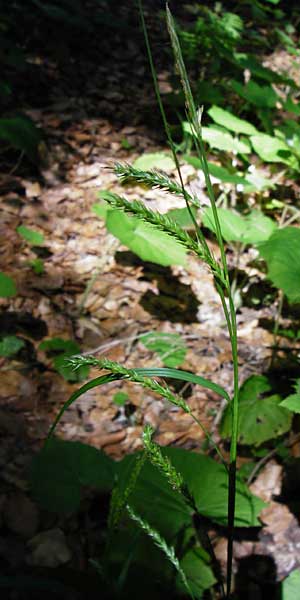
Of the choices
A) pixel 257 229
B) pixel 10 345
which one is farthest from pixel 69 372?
pixel 257 229

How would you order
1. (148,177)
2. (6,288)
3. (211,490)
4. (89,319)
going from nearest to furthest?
(148,177), (211,490), (6,288), (89,319)

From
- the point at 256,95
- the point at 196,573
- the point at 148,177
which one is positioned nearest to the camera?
the point at 148,177

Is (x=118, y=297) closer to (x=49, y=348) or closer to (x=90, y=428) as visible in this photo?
(x=49, y=348)

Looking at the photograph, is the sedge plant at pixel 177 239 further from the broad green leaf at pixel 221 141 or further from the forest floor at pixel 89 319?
the broad green leaf at pixel 221 141

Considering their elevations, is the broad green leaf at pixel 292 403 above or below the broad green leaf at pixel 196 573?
above

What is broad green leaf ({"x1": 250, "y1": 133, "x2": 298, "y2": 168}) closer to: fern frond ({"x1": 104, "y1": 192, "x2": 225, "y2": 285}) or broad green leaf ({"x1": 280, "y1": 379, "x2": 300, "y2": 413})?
broad green leaf ({"x1": 280, "y1": 379, "x2": 300, "y2": 413})

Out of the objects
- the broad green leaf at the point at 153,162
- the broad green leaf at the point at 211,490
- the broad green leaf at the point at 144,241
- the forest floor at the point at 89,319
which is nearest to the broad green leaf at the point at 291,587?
the broad green leaf at the point at 211,490

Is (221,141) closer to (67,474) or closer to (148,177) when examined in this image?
(67,474)

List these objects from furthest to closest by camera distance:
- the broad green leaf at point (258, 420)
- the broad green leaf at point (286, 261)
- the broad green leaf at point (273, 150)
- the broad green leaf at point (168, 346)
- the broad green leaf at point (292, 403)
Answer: the broad green leaf at point (273, 150), the broad green leaf at point (168, 346), the broad green leaf at point (258, 420), the broad green leaf at point (286, 261), the broad green leaf at point (292, 403)
